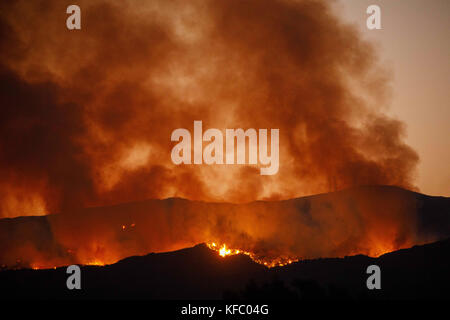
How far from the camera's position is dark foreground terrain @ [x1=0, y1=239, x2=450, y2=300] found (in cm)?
2825

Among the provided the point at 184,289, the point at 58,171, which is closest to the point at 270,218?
the point at 184,289

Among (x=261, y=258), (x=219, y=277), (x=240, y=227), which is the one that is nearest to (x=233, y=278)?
(x=219, y=277)

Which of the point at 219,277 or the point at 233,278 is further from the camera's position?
the point at 219,277

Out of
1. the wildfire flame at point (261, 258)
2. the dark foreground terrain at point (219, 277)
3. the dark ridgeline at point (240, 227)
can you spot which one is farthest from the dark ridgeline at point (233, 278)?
the dark ridgeline at point (240, 227)

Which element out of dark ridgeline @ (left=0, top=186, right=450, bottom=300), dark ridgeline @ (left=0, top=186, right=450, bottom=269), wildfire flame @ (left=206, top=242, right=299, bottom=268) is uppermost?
dark ridgeline @ (left=0, top=186, right=450, bottom=269)

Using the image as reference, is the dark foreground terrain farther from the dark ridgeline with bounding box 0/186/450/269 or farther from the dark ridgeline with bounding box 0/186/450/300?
the dark ridgeline with bounding box 0/186/450/269

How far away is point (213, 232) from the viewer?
42.4 meters

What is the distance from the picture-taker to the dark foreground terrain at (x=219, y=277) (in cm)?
2825

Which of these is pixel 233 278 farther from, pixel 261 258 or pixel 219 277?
pixel 261 258

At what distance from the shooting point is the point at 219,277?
31234 millimetres

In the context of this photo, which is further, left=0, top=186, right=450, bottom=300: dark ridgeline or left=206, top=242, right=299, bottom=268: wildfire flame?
left=206, top=242, right=299, bottom=268: wildfire flame

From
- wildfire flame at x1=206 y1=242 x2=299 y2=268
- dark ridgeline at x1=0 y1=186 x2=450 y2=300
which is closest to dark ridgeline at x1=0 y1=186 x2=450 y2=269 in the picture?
wildfire flame at x1=206 y1=242 x2=299 y2=268
